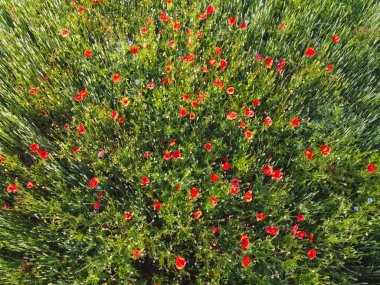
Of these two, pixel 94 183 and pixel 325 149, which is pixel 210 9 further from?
pixel 94 183

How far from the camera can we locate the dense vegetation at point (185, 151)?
7.11 ft

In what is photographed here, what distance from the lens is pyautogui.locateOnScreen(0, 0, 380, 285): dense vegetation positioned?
2168 mm

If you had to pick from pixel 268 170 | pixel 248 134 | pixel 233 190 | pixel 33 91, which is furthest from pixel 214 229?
pixel 33 91

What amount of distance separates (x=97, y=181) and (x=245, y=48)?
2.13m

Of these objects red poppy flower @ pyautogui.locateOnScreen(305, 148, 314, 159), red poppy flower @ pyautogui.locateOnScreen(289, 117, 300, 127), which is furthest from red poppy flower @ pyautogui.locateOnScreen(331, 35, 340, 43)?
red poppy flower @ pyautogui.locateOnScreen(305, 148, 314, 159)

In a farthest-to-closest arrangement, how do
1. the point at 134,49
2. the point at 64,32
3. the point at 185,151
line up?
the point at 64,32
the point at 134,49
the point at 185,151

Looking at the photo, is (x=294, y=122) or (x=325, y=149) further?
(x=294, y=122)

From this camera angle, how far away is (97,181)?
7.39 ft

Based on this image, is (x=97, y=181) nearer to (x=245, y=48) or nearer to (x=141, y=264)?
(x=141, y=264)

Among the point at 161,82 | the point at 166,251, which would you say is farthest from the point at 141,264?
the point at 161,82

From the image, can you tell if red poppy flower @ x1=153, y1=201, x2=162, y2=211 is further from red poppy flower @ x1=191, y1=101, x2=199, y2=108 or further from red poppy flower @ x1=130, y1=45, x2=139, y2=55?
red poppy flower @ x1=130, y1=45, x2=139, y2=55

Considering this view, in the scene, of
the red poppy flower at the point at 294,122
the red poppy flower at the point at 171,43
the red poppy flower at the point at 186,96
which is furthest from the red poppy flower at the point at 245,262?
the red poppy flower at the point at 171,43

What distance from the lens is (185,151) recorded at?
245cm

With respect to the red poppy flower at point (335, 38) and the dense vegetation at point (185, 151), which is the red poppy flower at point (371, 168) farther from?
the red poppy flower at point (335, 38)
